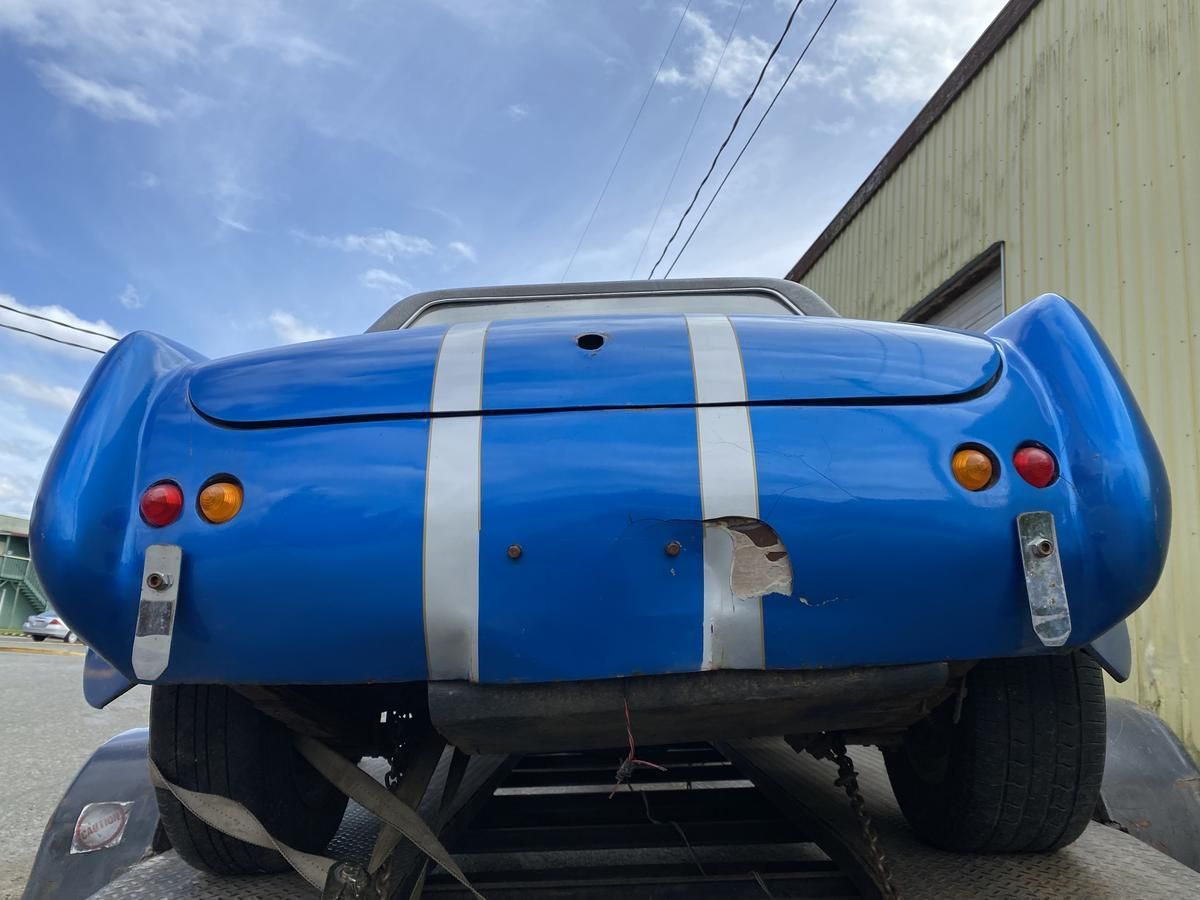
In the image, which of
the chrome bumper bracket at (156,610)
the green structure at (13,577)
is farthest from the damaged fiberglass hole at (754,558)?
the green structure at (13,577)

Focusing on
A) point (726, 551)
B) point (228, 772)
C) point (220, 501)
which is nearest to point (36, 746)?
point (228, 772)

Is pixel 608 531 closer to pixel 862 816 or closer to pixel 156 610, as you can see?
pixel 156 610

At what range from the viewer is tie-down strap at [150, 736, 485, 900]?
4.42ft

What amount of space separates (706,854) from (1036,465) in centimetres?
119

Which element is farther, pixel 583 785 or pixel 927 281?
pixel 927 281

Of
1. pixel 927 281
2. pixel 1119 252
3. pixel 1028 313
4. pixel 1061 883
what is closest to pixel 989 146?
pixel 927 281

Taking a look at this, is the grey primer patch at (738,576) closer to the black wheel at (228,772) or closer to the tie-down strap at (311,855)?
the tie-down strap at (311,855)

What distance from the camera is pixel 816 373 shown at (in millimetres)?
1319

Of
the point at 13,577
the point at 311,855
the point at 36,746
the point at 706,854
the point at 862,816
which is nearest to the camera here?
the point at 311,855

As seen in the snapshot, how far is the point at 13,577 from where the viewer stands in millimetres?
32719

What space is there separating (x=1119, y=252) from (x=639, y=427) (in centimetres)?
436

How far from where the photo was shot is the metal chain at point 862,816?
1472 millimetres

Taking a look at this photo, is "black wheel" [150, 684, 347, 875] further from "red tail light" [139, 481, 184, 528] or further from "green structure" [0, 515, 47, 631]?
"green structure" [0, 515, 47, 631]

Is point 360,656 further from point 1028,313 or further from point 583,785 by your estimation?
point 583,785
